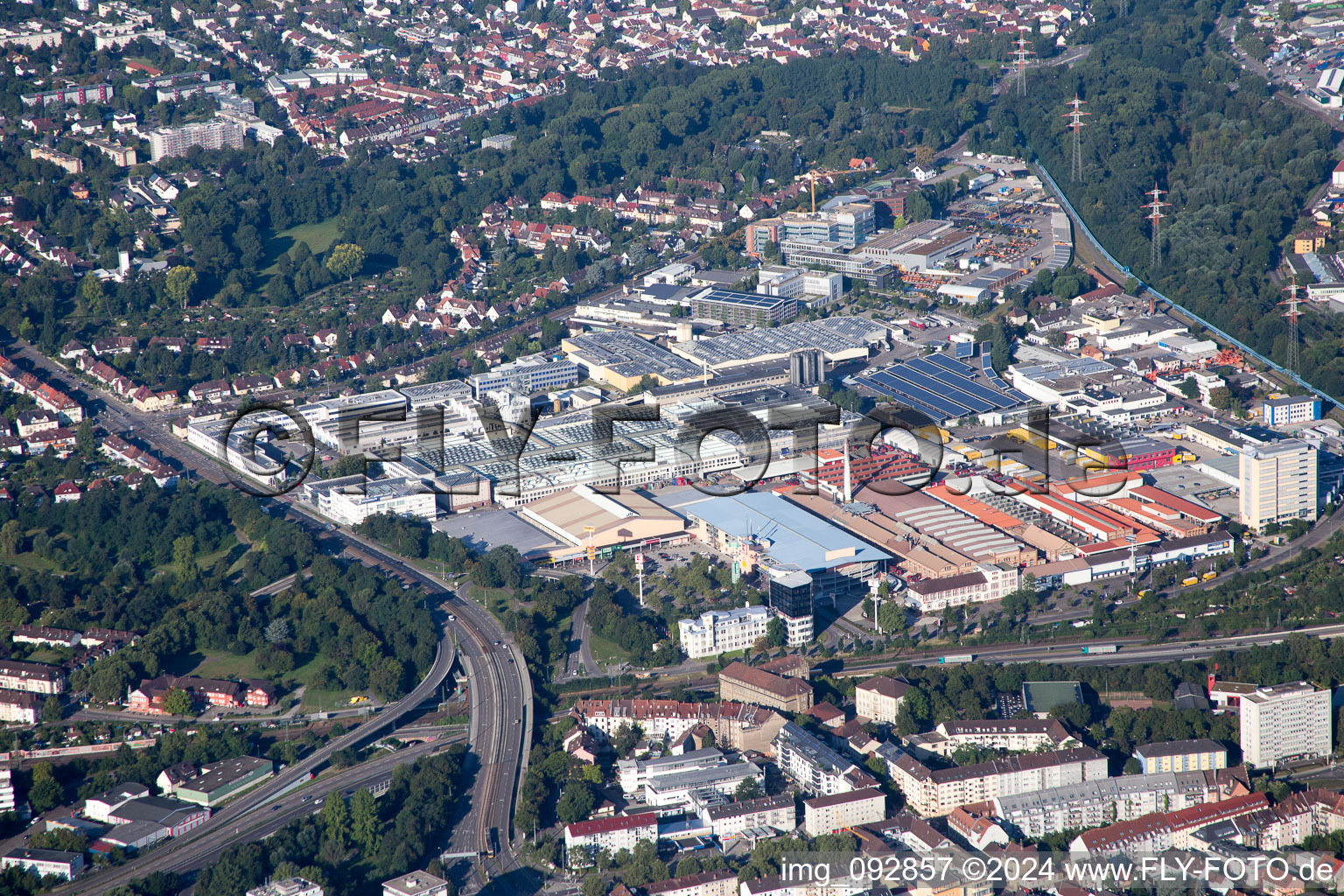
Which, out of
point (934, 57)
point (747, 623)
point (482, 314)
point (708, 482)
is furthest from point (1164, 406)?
point (934, 57)

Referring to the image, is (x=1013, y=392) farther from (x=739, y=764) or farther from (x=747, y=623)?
(x=739, y=764)

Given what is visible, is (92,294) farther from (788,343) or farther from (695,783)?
(695,783)

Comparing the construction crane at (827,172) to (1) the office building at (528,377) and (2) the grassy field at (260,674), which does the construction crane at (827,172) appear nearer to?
(1) the office building at (528,377)

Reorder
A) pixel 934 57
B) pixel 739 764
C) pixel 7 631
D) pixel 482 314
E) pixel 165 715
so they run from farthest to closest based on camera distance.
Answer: pixel 934 57 → pixel 482 314 → pixel 7 631 → pixel 165 715 → pixel 739 764

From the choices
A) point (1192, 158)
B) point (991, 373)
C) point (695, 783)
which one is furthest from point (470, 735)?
point (1192, 158)

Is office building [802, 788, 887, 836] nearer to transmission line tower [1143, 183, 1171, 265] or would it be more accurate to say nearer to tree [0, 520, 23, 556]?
tree [0, 520, 23, 556]

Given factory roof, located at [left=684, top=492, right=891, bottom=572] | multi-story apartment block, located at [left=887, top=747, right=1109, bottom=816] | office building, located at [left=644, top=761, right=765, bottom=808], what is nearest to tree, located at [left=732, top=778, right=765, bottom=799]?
office building, located at [left=644, top=761, right=765, bottom=808]
